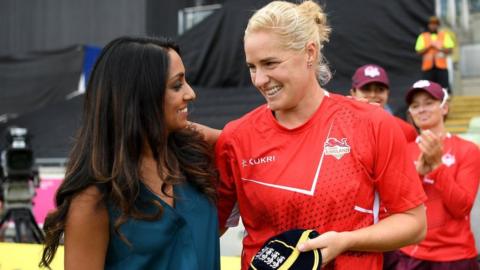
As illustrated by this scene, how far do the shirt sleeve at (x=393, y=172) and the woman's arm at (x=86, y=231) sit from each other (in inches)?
32.9

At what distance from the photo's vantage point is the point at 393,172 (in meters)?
2.01

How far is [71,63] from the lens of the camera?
15383 millimetres

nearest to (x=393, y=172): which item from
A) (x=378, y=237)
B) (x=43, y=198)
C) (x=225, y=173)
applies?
(x=378, y=237)

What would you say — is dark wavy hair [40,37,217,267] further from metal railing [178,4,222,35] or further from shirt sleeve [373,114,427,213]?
metal railing [178,4,222,35]

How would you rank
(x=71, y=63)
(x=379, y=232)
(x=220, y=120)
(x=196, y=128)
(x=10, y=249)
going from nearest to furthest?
1. (x=379, y=232)
2. (x=196, y=128)
3. (x=10, y=249)
4. (x=220, y=120)
5. (x=71, y=63)

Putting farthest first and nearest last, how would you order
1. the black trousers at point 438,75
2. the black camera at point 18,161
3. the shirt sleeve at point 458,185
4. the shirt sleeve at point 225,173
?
1. the black trousers at point 438,75
2. the black camera at point 18,161
3. the shirt sleeve at point 458,185
4. the shirt sleeve at point 225,173

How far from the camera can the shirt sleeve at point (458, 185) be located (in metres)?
3.45

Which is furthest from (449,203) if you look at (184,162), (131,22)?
(131,22)

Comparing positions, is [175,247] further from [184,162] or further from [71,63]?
[71,63]

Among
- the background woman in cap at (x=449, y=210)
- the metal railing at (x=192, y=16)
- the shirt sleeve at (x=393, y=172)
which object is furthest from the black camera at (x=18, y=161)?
the metal railing at (x=192, y=16)

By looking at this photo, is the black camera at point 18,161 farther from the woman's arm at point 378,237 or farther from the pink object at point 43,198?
the woman's arm at point 378,237

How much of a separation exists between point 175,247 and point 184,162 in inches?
11.5

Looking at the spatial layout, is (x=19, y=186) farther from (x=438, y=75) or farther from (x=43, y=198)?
(x=438, y=75)

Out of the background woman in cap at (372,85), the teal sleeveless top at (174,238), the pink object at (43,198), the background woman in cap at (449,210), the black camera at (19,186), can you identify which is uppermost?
the background woman in cap at (372,85)
